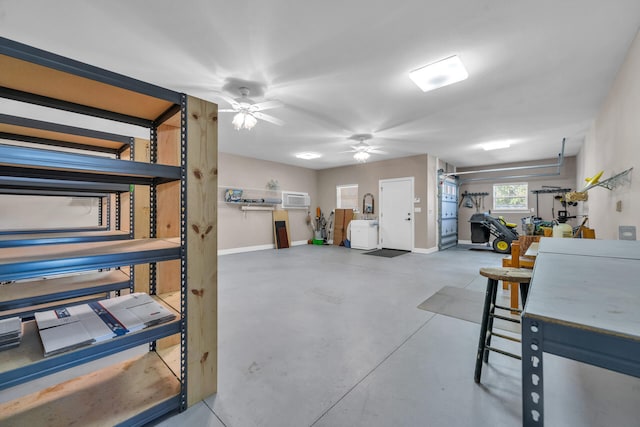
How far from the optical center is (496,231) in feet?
21.6

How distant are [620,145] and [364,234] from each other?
535 cm

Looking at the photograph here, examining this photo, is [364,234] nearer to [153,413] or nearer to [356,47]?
[356,47]

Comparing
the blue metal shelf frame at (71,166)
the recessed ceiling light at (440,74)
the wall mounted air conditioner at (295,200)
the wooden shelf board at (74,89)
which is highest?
the recessed ceiling light at (440,74)

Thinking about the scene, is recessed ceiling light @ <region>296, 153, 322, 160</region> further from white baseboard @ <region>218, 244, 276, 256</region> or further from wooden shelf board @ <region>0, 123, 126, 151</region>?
wooden shelf board @ <region>0, 123, 126, 151</region>

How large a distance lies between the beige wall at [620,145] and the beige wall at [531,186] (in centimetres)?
393

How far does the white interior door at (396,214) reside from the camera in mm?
7035

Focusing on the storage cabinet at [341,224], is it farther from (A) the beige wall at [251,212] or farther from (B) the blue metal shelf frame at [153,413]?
(B) the blue metal shelf frame at [153,413]

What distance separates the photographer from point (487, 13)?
1.97 metres

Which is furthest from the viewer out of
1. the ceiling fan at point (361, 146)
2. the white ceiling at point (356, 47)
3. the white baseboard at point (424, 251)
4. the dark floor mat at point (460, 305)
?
the white baseboard at point (424, 251)

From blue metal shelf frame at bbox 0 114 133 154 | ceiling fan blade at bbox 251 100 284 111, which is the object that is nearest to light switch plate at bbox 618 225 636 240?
ceiling fan blade at bbox 251 100 284 111

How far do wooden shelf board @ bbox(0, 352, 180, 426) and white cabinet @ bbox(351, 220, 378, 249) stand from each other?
6.31 m

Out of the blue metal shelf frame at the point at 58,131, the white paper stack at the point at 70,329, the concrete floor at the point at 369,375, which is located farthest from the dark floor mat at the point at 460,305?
the blue metal shelf frame at the point at 58,131

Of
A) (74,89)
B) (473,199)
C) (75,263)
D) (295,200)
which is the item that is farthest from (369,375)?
(473,199)

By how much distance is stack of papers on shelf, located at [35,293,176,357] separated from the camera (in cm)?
112
